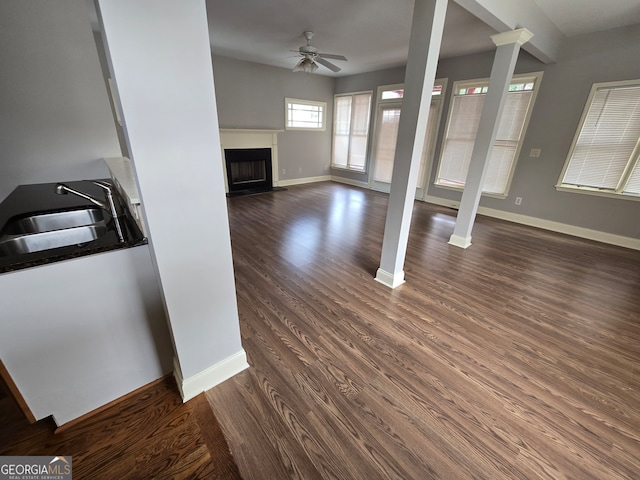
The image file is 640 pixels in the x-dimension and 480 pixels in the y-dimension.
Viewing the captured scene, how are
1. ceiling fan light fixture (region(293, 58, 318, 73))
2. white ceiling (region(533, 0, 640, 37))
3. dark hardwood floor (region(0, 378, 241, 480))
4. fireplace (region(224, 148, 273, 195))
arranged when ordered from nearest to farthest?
dark hardwood floor (region(0, 378, 241, 480)) < white ceiling (region(533, 0, 640, 37)) < ceiling fan light fixture (region(293, 58, 318, 73)) < fireplace (region(224, 148, 273, 195))

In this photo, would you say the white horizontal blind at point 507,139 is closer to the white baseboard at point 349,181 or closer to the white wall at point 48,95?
the white baseboard at point 349,181

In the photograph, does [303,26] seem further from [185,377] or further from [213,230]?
[185,377]

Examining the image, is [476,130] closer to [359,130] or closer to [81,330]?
[359,130]

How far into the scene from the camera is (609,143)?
3387 millimetres

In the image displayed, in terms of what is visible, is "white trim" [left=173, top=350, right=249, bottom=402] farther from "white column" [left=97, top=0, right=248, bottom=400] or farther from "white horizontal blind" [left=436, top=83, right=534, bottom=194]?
"white horizontal blind" [left=436, top=83, right=534, bottom=194]

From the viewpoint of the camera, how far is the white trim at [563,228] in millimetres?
3508

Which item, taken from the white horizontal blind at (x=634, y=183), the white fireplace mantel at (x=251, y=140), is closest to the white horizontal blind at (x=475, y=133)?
the white horizontal blind at (x=634, y=183)

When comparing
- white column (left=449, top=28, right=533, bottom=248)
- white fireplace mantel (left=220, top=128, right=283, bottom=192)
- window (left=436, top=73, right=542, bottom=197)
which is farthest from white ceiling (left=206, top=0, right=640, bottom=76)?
white fireplace mantel (left=220, top=128, right=283, bottom=192)

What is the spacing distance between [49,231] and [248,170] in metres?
4.67

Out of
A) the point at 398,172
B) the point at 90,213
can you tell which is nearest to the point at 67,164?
the point at 90,213

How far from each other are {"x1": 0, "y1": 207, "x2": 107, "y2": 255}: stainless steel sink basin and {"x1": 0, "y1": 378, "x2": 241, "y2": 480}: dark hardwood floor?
825mm

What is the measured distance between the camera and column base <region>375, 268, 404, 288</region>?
2.42 meters

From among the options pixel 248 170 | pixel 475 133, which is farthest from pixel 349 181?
pixel 475 133

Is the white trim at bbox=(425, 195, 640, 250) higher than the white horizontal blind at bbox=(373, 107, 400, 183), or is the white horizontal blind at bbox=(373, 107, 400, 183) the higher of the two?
the white horizontal blind at bbox=(373, 107, 400, 183)
